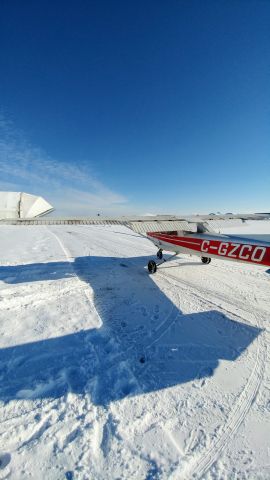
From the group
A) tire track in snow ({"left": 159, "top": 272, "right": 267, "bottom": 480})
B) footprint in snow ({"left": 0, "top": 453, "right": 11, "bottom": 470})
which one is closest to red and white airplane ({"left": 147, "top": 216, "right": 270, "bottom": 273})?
tire track in snow ({"left": 159, "top": 272, "right": 267, "bottom": 480})

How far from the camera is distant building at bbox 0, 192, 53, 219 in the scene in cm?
1044

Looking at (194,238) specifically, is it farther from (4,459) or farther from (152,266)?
(4,459)

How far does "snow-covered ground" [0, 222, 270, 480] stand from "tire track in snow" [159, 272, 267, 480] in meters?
0.01

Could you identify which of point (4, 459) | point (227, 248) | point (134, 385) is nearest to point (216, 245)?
point (227, 248)

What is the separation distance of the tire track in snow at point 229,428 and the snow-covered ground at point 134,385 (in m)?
0.01

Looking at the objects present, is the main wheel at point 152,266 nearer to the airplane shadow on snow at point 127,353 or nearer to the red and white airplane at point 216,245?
the red and white airplane at point 216,245

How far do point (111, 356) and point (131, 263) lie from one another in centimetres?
697

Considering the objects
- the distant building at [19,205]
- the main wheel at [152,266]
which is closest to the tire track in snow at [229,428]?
the main wheel at [152,266]

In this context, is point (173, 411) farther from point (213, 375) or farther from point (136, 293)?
point (136, 293)

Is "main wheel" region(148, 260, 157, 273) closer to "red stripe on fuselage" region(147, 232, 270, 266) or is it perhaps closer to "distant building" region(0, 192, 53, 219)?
"red stripe on fuselage" region(147, 232, 270, 266)

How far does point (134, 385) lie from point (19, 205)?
10.4 metres

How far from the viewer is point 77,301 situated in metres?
6.14

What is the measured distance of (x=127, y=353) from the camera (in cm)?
396

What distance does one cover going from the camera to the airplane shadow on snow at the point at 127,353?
3.22 metres
